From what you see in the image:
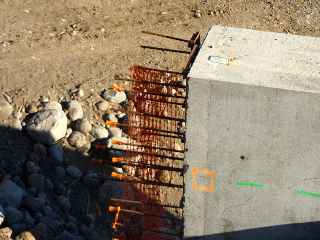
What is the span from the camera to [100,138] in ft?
33.9

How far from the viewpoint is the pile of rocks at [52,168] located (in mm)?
8516

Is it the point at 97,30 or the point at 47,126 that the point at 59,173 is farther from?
the point at 97,30

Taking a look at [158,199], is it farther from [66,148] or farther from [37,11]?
[37,11]

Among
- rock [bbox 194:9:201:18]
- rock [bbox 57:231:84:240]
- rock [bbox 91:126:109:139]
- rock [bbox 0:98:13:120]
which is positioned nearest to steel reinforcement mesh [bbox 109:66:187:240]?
rock [bbox 91:126:109:139]

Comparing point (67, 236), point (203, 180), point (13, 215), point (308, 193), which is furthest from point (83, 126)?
point (308, 193)

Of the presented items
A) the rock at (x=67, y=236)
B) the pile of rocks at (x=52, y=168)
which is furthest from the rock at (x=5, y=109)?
the rock at (x=67, y=236)

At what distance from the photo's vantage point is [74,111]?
10.3 metres

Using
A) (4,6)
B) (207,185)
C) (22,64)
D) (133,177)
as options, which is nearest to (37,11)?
(4,6)

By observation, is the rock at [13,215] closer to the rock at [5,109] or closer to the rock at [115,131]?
the rock at [5,109]

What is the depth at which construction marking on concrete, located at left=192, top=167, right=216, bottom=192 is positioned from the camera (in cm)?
739

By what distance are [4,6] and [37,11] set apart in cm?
58

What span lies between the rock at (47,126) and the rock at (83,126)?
0.34 meters

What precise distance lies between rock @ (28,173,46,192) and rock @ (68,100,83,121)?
4.28 feet

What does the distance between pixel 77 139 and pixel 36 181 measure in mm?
1074
